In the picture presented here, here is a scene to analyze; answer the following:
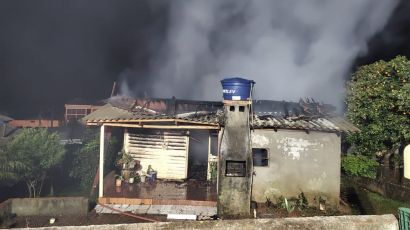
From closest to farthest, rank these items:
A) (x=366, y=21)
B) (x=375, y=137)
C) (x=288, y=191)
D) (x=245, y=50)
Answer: (x=288, y=191) → (x=375, y=137) → (x=245, y=50) → (x=366, y=21)

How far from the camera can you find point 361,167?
14.7m

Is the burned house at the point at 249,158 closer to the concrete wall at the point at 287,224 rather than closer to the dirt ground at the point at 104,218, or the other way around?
the dirt ground at the point at 104,218

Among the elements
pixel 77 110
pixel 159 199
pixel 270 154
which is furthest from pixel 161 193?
pixel 77 110

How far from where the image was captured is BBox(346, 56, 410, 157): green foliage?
45.6 ft

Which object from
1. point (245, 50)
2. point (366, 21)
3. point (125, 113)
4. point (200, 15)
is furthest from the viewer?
point (200, 15)

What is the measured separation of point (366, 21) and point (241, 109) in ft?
52.3

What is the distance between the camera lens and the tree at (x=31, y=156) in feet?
37.4

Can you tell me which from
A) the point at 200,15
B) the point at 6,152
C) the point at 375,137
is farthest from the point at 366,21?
the point at 6,152

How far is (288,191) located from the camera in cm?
1207

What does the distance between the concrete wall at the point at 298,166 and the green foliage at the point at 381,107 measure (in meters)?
4.07

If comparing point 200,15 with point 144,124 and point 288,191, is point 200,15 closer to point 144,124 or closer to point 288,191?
point 144,124

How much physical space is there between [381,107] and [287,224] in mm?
11845

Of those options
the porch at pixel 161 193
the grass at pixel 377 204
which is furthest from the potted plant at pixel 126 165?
the grass at pixel 377 204

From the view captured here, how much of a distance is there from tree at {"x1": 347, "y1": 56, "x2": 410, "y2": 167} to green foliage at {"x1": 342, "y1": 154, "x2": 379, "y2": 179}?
994 millimetres
